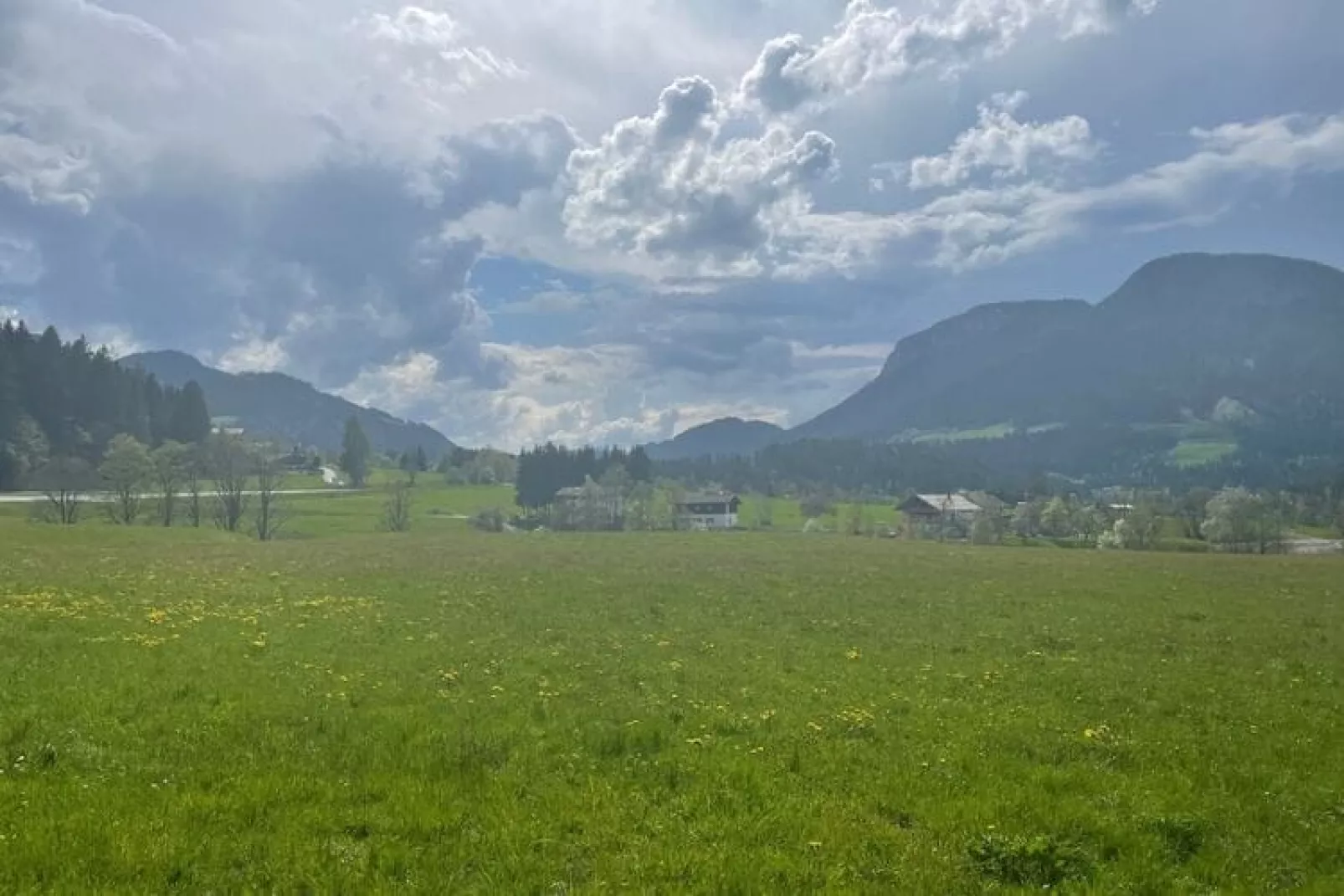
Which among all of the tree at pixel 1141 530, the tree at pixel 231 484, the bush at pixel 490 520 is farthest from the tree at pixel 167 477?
the tree at pixel 1141 530

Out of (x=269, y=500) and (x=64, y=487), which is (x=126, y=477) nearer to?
(x=64, y=487)

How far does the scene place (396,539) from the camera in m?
84.4

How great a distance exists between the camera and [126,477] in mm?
96938

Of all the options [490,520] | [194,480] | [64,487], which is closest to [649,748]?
[64,487]

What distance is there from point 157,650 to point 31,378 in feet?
568

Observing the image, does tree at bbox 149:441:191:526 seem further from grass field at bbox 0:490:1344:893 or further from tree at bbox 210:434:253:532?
grass field at bbox 0:490:1344:893

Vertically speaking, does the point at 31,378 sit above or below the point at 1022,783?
above

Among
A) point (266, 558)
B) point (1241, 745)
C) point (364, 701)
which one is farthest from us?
point (266, 558)

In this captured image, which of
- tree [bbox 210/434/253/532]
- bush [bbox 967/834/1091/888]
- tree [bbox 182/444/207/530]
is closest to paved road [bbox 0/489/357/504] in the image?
tree [bbox 182/444/207/530]

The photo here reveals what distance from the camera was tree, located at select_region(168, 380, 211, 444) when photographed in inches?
7234

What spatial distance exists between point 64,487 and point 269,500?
64.4 ft

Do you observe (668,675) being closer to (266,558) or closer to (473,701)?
(473,701)

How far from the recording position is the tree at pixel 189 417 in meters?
184

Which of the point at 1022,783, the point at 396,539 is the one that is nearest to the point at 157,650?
the point at 1022,783
